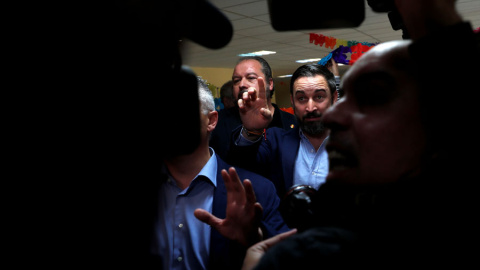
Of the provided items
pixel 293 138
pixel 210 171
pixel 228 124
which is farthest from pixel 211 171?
pixel 228 124

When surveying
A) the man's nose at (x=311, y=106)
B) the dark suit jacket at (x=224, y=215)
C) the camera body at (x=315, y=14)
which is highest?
the camera body at (x=315, y=14)

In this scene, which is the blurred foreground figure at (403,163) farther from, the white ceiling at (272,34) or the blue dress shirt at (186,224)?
the white ceiling at (272,34)

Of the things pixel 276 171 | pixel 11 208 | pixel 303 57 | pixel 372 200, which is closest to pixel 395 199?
pixel 372 200

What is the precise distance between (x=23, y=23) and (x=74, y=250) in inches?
10.1

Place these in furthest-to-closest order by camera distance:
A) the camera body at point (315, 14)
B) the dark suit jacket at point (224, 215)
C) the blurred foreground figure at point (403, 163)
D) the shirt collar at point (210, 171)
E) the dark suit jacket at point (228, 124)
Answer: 1. the dark suit jacket at point (228, 124)
2. the shirt collar at point (210, 171)
3. the dark suit jacket at point (224, 215)
4. the camera body at point (315, 14)
5. the blurred foreground figure at point (403, 163)

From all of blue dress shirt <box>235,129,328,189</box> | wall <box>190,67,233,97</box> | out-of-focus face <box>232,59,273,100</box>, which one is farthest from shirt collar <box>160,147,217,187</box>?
wall <box>190,67,233,97</box>

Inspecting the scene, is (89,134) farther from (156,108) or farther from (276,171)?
(276,171)

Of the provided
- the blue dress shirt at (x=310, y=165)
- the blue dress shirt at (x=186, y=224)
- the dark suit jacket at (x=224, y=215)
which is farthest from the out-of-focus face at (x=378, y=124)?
the blue dress shirt at (x=310, y=165)

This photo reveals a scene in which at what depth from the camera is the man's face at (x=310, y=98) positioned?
77.7 inches

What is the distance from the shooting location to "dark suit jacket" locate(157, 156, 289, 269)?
3.56ft

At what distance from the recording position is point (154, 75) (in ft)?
1.57

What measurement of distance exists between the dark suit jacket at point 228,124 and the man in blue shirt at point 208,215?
0.95m

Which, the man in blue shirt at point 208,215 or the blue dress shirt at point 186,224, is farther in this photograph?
the blue dress shirt at point 186,224

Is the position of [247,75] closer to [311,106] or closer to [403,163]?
[311,106]
